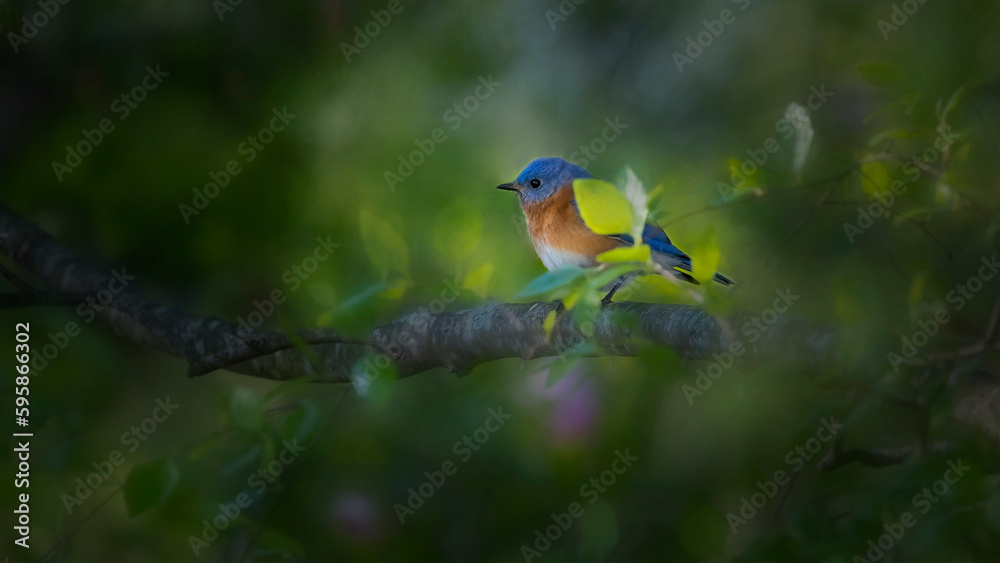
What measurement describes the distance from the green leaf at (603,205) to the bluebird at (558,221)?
1.11 metres

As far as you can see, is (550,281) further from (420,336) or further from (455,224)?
(420,336)

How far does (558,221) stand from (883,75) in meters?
1.12

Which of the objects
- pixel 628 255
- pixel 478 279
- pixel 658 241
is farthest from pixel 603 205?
pixel 658 241

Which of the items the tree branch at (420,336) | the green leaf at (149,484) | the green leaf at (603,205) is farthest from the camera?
the green leaf at (149,484)

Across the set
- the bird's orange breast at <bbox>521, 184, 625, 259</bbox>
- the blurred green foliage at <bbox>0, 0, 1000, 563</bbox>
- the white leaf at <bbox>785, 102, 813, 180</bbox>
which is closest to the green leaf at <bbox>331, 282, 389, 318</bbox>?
the blurred green foliage at <bbox>0, 0, 1000, 563</bbox>

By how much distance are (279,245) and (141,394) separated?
2.52 ft

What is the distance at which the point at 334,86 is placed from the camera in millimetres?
2432

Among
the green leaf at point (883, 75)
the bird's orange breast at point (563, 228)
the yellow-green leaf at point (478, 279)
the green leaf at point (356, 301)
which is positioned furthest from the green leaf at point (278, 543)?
the green leaf at point (883, 75)

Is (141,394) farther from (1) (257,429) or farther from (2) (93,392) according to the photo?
(1) (257,429)

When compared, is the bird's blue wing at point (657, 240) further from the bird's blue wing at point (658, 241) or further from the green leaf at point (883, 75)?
the green leaf at point (883, 75)

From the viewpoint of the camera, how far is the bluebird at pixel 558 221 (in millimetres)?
2240

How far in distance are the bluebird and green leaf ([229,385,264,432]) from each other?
1129mm

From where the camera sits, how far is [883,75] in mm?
1408

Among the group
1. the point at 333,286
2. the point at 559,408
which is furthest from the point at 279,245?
the point at 559,408
